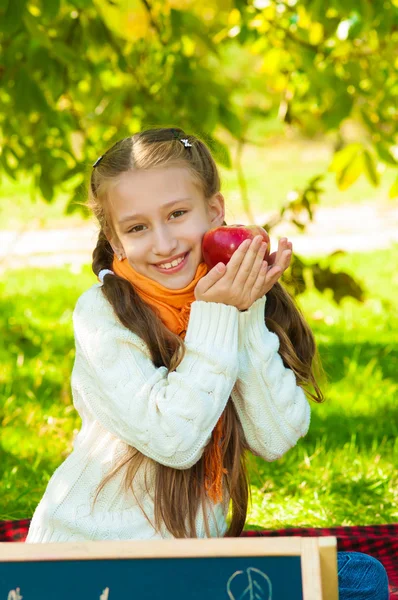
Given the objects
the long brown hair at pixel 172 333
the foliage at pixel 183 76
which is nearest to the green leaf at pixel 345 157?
the foliage at pixel 183 76

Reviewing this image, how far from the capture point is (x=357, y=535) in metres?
3.29

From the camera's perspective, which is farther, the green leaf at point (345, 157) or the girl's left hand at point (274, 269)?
the green leaf at point (345, 157)

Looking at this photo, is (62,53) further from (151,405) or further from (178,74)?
(151,405)

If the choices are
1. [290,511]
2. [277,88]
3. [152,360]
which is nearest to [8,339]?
[277,88]

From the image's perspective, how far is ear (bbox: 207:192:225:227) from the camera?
101 inches

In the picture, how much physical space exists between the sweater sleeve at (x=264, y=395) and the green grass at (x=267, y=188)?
19.2ft

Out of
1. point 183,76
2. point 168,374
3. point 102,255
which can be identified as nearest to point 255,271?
point 168,374

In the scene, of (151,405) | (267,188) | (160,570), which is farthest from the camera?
(267,188)

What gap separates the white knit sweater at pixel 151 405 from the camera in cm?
226

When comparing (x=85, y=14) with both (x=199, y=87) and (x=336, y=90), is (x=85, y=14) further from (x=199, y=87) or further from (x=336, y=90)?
(x=336, y=90)

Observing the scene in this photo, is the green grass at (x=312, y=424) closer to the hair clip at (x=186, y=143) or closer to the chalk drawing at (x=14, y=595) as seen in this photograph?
the hair clip at (x=186, y=143)

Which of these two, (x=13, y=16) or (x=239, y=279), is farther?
(x=13, y=16)

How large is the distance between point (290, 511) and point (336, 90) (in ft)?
6.43

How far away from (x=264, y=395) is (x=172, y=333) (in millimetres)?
264
